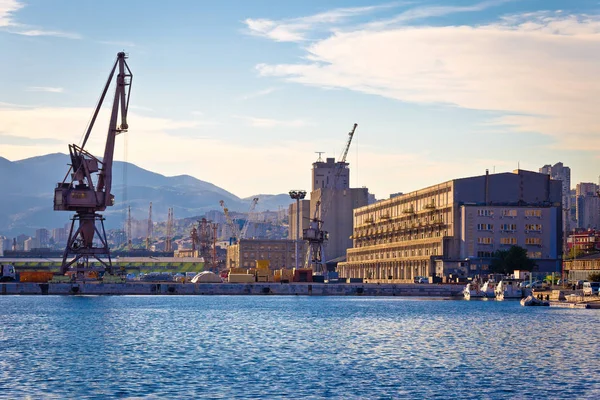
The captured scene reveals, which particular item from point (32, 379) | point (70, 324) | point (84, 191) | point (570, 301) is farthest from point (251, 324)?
point (84, 191)

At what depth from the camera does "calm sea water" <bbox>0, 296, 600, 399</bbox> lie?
2282 inches

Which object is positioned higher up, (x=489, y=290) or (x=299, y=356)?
(x=489, y=290)

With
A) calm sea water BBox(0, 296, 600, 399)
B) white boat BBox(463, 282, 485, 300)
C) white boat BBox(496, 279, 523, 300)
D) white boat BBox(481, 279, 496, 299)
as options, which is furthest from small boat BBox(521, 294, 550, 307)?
white boat BBox(463, 282, 485, 300)

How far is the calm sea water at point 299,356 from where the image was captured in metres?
58.0

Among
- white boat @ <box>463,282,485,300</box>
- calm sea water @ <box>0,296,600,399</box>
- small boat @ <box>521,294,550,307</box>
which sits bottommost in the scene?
calm sea water @ <box>0,296,600,399</box>

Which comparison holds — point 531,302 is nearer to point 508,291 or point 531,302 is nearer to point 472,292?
point 508,291

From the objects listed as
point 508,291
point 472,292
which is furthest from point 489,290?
point 508,291

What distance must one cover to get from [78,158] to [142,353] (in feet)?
402

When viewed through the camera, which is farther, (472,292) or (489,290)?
(472,292)

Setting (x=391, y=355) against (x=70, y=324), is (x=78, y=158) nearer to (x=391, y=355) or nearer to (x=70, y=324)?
(x=70, y=324)

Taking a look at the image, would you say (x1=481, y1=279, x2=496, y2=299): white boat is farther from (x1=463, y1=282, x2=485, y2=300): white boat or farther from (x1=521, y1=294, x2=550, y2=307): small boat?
(x1=521, y1=294, x2=550, y2=307): small boat

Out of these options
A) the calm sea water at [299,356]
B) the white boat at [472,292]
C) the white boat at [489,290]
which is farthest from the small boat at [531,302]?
the white boat at [472,292]

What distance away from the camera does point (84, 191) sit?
626 feet

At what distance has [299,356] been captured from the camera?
7625 cm
